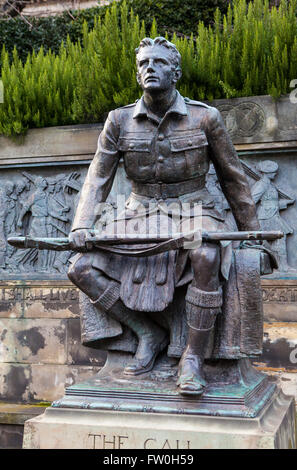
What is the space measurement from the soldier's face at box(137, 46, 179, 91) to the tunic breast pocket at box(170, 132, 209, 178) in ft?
1.32

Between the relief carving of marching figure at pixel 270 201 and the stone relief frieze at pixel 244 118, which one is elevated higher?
the stone relief frieze at pixel 244 118

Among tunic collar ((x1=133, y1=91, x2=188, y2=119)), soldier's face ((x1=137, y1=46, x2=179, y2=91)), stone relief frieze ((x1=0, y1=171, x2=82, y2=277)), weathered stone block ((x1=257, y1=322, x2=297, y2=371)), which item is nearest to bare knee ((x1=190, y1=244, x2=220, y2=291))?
tunic collar ((x1=133, y1=91, x2=188, y2=119))

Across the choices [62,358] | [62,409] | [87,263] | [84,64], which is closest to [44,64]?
[84,64]

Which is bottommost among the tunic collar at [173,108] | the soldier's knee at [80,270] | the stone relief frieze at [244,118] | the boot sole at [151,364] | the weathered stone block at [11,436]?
the weathered stone block at [11,436]

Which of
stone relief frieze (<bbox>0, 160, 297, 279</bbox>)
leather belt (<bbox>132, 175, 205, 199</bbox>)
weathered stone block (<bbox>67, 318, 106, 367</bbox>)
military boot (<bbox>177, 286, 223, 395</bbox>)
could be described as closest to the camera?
military boot (<bbox>177, 286, 223, 395</bbox>)

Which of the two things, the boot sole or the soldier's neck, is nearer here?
the boot sole

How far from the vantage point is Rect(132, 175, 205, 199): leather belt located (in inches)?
169

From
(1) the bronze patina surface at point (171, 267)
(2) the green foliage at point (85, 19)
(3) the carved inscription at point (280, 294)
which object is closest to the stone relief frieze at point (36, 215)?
(3) the carved inscription at point (280, 294)

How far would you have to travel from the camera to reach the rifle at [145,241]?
374cm

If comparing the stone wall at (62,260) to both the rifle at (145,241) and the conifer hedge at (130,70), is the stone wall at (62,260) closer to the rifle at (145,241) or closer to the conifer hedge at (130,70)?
the conifer hedge at (130,70)

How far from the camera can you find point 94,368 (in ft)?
24.0

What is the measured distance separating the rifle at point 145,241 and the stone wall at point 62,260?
3.31 meters

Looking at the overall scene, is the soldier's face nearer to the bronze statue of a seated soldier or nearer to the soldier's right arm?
the bronze statue of a seated soldier
